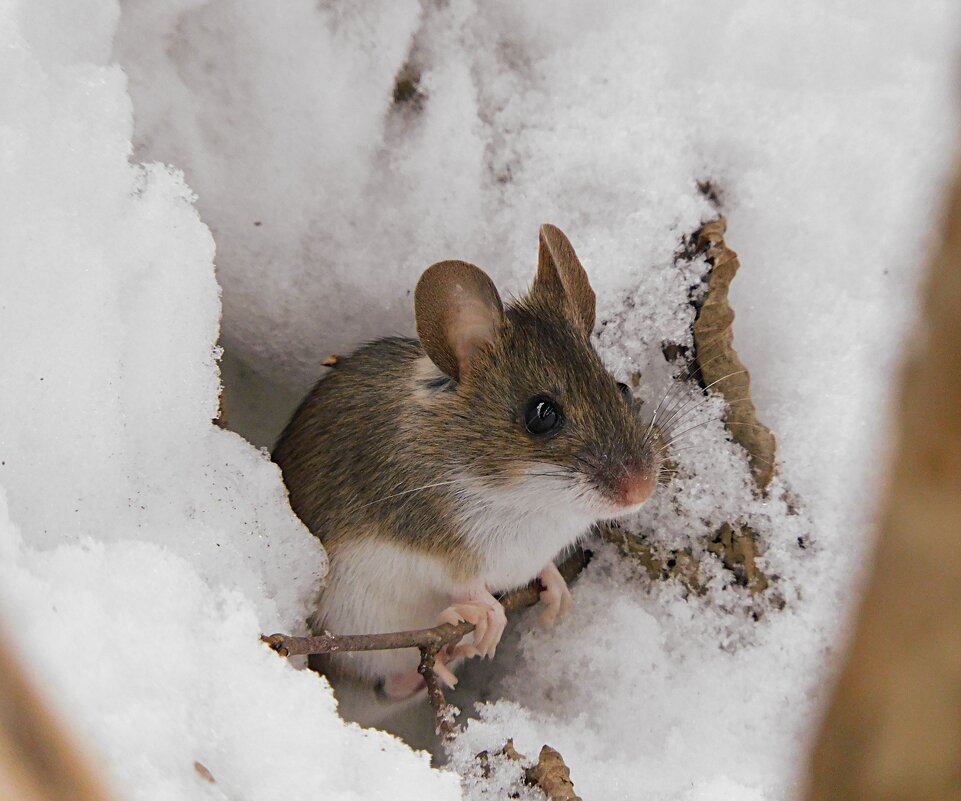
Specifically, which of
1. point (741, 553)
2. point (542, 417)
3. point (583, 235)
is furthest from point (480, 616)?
point (583, 235)

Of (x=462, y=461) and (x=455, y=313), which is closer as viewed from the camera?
(x=455, y=313)

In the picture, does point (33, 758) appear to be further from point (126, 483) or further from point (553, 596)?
point (553, 596)

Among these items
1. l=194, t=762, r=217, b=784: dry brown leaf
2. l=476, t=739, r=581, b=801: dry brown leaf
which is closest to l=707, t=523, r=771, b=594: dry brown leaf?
l=476, t=739, r=581, b=801: dry brown leaf

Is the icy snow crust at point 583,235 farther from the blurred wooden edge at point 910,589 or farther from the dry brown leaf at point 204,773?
the blurred wooden edge at point 910,589

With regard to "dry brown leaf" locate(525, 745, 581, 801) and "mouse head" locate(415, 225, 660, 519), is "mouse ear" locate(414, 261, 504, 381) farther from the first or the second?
"dry brown leaf" locate(525, 745, 581, 801)

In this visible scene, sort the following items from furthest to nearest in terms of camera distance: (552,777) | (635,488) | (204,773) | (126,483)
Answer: (635,488), (552,777), (126,483), (204,773)

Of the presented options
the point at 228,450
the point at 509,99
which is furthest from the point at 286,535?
the point at 509,99

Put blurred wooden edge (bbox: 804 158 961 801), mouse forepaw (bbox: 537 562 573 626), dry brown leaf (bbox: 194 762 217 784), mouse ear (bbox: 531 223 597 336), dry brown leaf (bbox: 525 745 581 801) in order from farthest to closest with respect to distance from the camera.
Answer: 1. mouse forepaw (bbox: 537 562 573 626)
2. mouse ear (bbox: 531 223 597 336)
3. dry brown leaf (bbox: 525 745 581 801)
4. dry brown leaf (bbox: 194 762 217 784)
5. blurred wooden edge (bbox: 804 158 961 801)

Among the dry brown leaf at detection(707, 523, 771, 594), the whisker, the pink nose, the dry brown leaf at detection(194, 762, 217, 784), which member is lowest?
the dry brown leaf at detection(194, 762, 217, 784)
